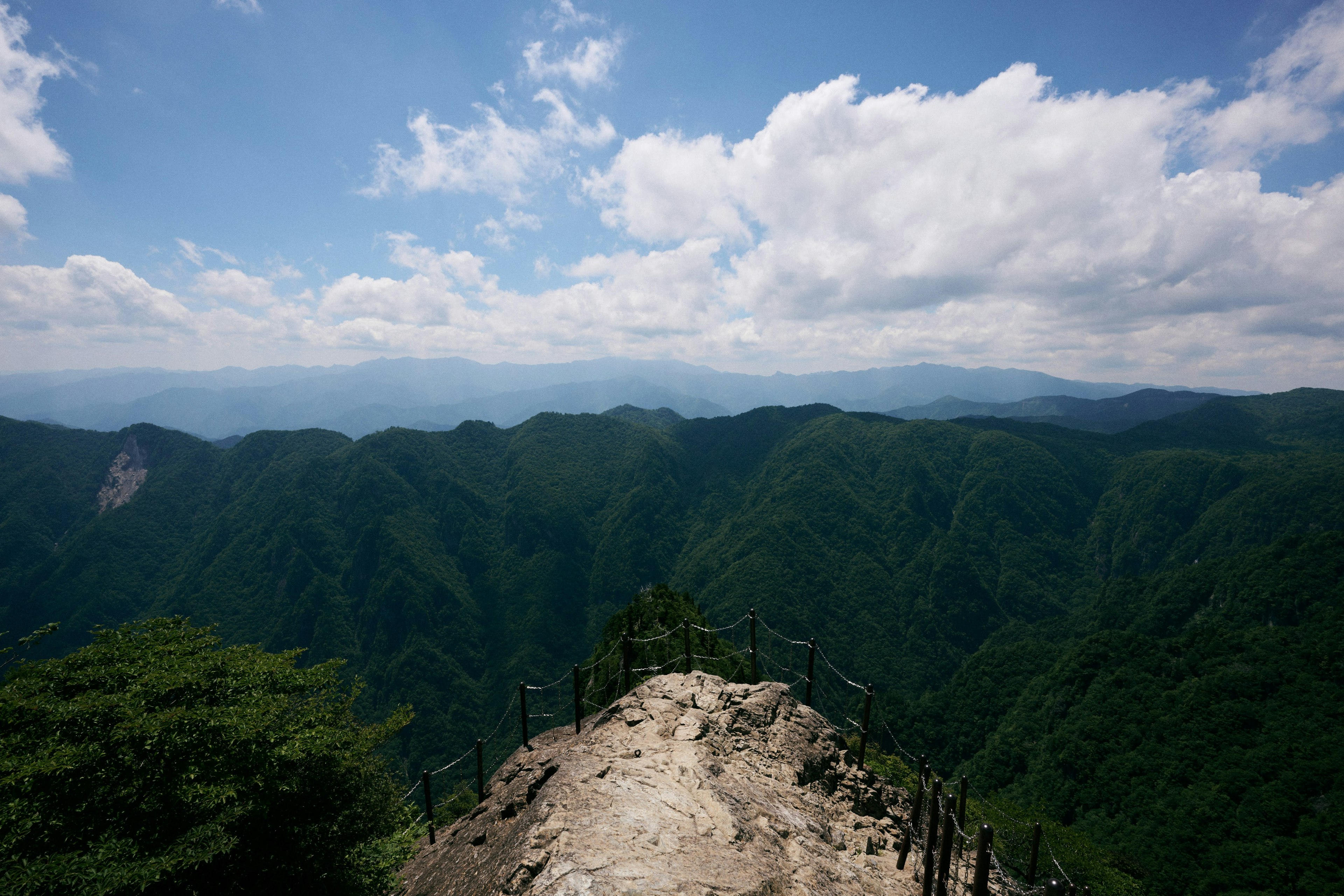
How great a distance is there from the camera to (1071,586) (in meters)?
147

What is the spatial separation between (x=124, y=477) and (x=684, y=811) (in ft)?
793

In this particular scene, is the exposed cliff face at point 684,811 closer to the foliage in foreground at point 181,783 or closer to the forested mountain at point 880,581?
the foliage in foreground at point 181,783

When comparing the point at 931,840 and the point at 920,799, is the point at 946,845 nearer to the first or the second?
the point at 931,840

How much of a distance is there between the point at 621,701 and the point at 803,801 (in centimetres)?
660

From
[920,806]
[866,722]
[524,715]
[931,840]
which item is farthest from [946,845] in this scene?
[524,715]

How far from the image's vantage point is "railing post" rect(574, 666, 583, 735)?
17938mm

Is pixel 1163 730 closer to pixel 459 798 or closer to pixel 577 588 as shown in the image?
pixel 459 798

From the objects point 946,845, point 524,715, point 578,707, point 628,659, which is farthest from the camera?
point 628,659

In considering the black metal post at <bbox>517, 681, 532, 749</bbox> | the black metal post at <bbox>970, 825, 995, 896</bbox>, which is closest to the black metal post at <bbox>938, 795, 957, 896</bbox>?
the black metal post at <bbox>970, 825, 995, 896</bbox>

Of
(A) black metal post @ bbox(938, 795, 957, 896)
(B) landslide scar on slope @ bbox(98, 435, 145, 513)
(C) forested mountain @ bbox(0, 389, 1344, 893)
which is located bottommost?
(C) forested mountain @ bbox(0, 389, 1344, 893)

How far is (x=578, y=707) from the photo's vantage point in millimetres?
18203

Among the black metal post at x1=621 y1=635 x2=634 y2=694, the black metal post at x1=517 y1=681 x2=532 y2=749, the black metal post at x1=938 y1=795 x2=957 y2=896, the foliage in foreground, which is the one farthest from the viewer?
the black metal post at x1=621 y1=635 x2=634 y2=694

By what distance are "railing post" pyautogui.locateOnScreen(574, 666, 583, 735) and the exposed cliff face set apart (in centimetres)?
41

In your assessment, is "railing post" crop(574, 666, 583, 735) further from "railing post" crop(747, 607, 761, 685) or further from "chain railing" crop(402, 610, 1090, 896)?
"railing post" crop(747, 607, 761, 685)
